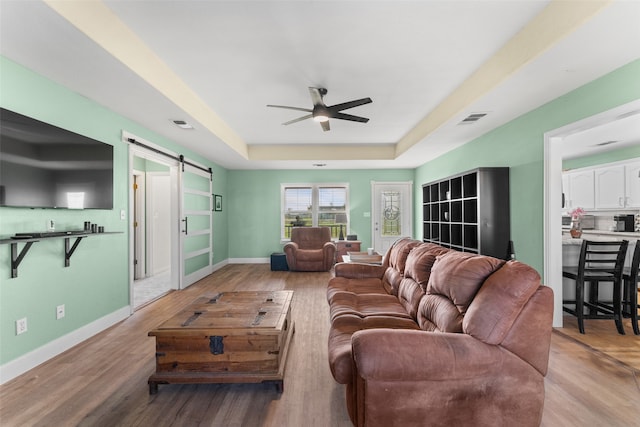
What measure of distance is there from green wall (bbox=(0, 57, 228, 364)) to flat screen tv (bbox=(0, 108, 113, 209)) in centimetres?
A: 14

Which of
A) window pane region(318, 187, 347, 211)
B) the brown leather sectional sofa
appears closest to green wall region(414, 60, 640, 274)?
the brown leather sectional sofa

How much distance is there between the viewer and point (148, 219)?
6230 mm

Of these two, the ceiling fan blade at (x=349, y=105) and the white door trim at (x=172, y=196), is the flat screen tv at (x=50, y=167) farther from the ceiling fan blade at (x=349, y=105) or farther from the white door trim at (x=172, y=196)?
the ceiling fan blade at (x=349, y=105)

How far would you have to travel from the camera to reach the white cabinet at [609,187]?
547 cm

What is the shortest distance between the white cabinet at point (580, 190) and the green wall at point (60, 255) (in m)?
7.90

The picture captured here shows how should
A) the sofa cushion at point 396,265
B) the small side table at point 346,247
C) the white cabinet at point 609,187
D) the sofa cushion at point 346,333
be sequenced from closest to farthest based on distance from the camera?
the sofa cushion at point 346,333, the sofa cushion at point 396,265, the white cabinet at point 609,187, the small side table at point 346,247

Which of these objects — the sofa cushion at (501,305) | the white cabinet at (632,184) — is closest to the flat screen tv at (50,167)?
the sofa cushion at (501,305)

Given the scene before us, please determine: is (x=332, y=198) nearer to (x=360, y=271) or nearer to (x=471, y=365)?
(x=360, y=271)

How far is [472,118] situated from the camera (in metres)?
3.90

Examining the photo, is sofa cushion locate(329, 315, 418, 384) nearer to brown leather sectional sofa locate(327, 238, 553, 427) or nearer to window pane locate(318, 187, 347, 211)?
brown leather sectional sofa locate(327, 238, 553, 427)

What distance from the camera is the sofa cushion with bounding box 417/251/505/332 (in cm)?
173

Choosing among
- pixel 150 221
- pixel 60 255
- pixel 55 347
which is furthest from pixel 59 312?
pixel 150 221


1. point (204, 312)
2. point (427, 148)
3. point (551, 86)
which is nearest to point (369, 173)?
point (427, 148)

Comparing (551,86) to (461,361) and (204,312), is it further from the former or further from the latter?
(204,312)
